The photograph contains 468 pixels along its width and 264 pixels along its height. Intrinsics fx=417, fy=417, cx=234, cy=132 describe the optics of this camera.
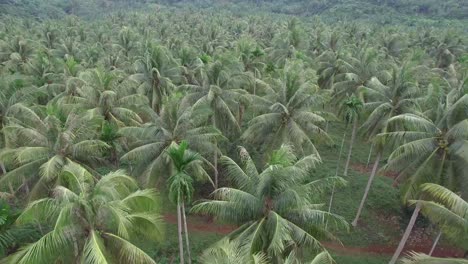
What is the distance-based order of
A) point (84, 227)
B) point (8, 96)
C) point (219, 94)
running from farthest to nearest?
point (219, 94), point (8, 96), point (84, 227)

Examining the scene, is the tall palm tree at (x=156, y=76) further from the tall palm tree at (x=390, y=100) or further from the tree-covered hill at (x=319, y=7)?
the tree-covered hill at (x=319, y=7)

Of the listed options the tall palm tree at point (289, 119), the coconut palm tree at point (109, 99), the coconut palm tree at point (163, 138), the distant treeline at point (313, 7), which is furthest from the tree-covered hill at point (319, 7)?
the coconut palm tree at point (163, 138)

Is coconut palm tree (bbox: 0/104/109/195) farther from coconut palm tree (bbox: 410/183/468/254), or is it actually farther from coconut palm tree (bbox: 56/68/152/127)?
coconut palm tree (bbox: 410/183/468/254)

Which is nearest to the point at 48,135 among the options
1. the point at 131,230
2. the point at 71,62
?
the point at 131,230

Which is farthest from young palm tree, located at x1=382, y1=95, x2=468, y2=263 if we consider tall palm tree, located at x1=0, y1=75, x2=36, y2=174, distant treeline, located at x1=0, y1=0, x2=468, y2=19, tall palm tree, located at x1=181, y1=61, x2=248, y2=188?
distant treeline, located at x1=0, y1=0, x2=468, y2=19

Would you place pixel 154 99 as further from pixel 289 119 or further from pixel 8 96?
pixel 289 119

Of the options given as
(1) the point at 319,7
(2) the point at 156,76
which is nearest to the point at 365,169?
(2) the point at 156,76
